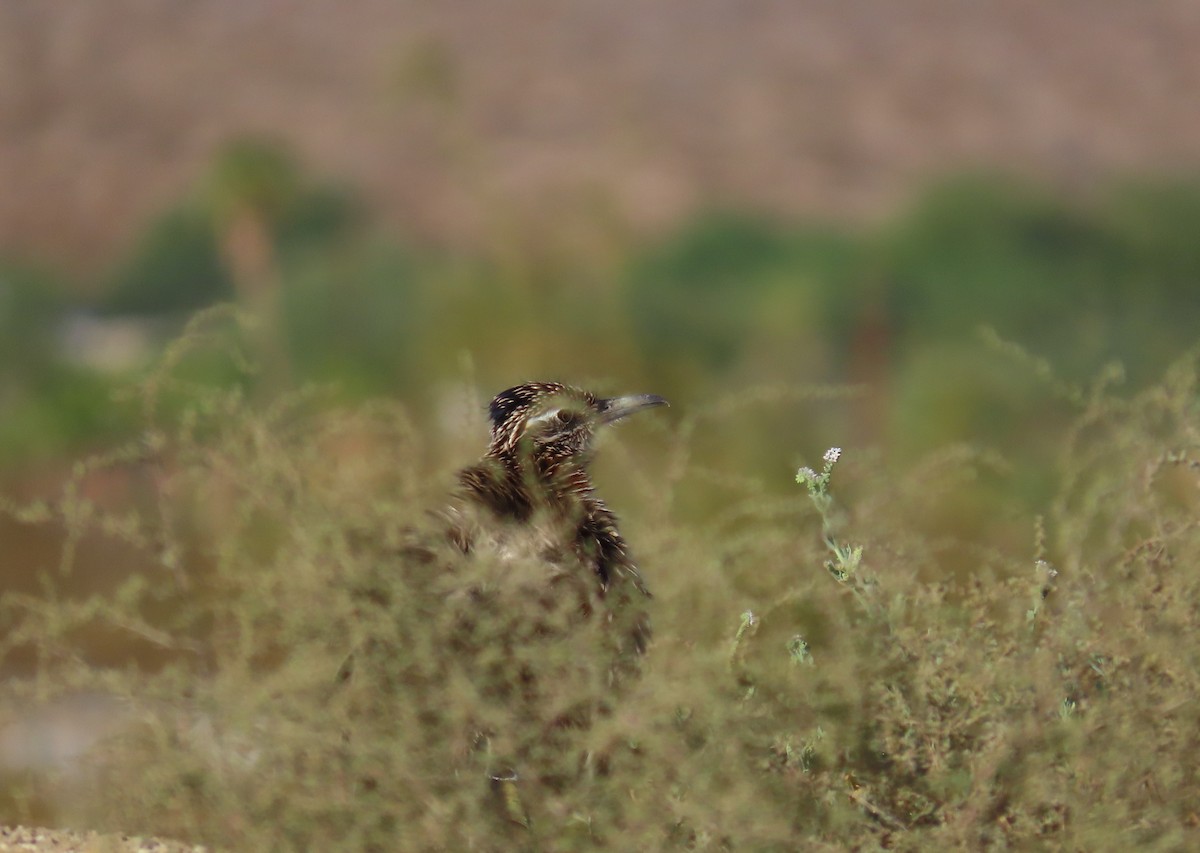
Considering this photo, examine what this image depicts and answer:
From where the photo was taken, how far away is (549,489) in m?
3.57

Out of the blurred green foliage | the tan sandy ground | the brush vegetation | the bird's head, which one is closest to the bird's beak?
the bird's head

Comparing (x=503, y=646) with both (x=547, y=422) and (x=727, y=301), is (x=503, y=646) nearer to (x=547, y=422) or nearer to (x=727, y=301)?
(x=547, y=422)

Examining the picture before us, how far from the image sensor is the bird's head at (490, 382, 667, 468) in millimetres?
3762

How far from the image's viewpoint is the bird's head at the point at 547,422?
3.76 m

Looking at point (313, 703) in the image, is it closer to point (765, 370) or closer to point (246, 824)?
point (246, 824)

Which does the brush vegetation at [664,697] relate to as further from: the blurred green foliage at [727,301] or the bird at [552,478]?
the blurred green foliage at [727,301]

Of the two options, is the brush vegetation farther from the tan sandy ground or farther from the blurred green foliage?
the blurred green foliage

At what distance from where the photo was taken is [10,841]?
3.59 m

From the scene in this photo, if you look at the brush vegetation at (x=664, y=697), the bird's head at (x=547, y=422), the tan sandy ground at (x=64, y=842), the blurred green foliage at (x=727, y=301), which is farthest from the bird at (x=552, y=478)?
the blurred green foliage at (x=727, y=301)

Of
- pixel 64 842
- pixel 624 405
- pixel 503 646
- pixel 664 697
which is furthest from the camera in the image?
pixel 624 405

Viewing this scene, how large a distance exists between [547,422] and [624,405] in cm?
28

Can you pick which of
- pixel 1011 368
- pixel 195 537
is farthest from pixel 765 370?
pixel 195 537

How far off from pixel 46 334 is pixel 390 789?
1403 cm

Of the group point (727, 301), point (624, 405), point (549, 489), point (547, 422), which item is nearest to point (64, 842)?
point (549, 489)
